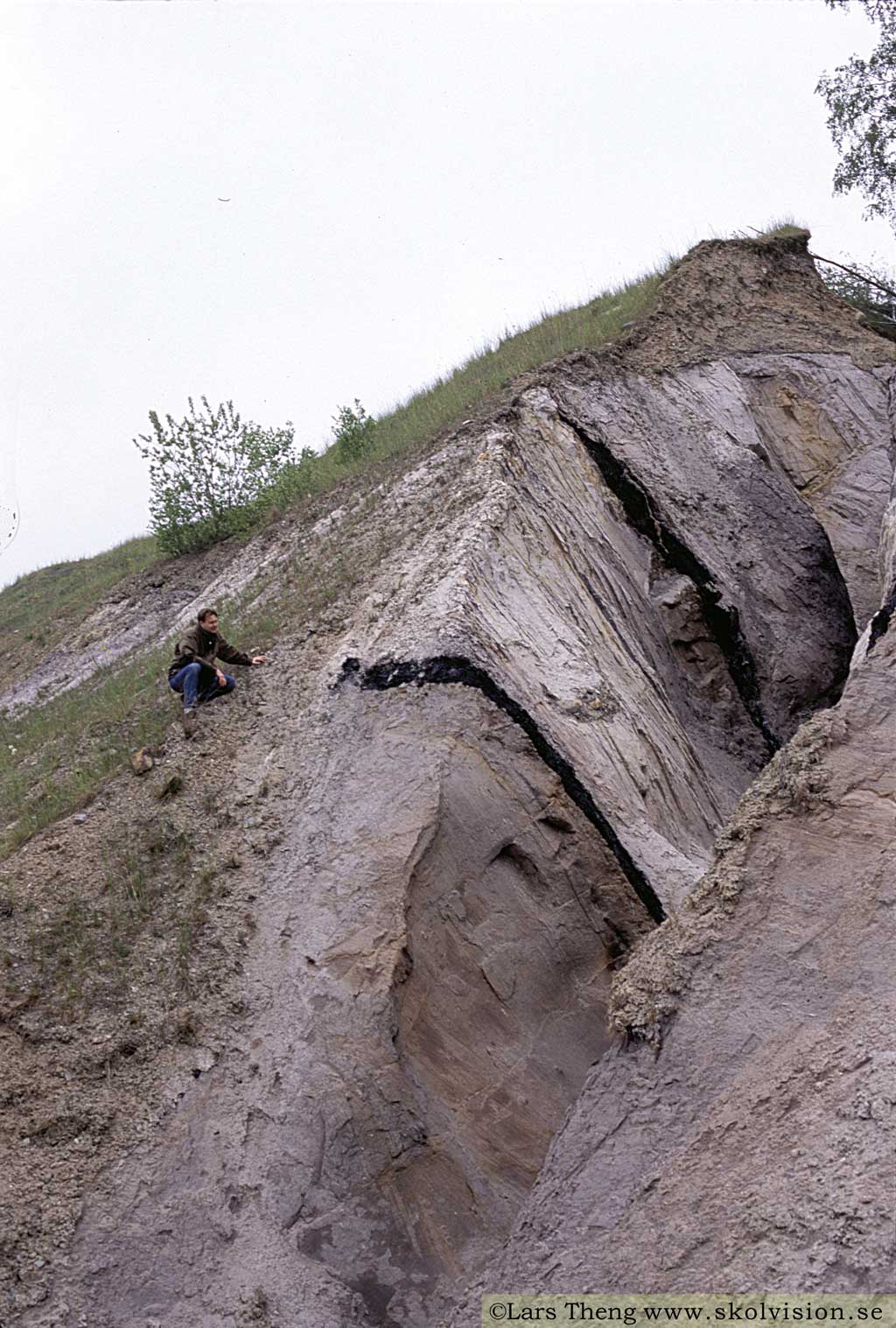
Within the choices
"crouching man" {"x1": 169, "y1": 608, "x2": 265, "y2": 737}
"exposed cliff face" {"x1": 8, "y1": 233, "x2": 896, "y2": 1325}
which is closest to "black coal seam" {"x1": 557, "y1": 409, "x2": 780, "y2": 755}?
"exposed cliff face" {"x1": 8, "y1": 233, "x2": 896, "y2": 1325}

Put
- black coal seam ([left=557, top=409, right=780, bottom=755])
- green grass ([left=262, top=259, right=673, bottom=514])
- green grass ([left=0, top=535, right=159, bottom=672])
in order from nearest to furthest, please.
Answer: black coal seam ([left=557, top=409, right=780, bottom=755])
green grass ([left=262, top=259, right=673, bottom=514])
green grass ([left=0, top=535, right=159, bottom=672])

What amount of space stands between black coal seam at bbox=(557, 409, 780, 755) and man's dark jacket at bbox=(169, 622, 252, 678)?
4.91 metres

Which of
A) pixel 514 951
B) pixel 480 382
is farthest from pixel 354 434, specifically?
pixel 514 951

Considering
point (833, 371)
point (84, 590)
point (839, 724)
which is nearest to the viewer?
point (839, 724)

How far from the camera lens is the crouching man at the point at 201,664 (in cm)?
997

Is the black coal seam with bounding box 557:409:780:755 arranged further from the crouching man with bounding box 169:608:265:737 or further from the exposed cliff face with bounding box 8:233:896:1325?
the crouching man with bounding box 169:608:265:737

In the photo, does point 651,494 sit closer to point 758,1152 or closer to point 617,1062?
point 617,1062

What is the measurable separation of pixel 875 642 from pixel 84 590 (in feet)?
56.6

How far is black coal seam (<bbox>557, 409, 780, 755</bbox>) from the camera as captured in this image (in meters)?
12.7

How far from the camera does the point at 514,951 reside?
26.7 ft

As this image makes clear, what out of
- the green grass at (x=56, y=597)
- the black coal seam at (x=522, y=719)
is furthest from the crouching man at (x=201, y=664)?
the green grass at (x=56, y=597)

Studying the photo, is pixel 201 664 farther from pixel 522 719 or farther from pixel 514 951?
pixel 514 951

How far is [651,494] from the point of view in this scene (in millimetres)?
13000

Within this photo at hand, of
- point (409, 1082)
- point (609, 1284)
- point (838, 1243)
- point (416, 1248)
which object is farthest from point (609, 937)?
point (838, 1243)
